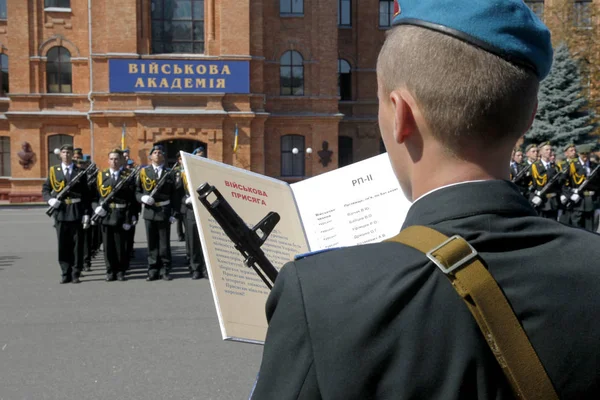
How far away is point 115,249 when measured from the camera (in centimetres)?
1095

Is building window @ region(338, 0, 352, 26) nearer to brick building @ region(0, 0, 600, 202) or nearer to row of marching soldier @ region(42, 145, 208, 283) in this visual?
brick building @ region(0, 0, 600, 202)

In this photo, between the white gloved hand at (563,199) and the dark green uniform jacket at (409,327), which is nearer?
the dark green uniform jacket at (409,327)


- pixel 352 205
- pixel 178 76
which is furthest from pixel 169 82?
pixel 352 205

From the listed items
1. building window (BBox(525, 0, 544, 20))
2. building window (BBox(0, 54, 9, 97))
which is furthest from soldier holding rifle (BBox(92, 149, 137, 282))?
building window (BBox(525, 0, 544, 20))

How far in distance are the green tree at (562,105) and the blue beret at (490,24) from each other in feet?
97.7

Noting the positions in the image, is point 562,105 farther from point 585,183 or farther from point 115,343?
point 115,343

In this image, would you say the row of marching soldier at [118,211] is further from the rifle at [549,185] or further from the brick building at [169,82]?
the brick building at [169,82]

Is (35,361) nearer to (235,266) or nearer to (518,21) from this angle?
(235,266)

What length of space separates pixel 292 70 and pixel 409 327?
29.2 meters

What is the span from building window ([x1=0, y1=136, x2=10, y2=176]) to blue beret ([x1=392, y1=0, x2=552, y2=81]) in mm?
30610

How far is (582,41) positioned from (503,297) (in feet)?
101

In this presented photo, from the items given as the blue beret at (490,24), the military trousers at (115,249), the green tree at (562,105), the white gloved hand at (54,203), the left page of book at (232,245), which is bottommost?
the military trousers at (115,249)

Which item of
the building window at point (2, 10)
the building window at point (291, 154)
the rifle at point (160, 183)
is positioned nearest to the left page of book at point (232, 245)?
the rifle at point (160, 183)

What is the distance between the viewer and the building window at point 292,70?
2966cm
